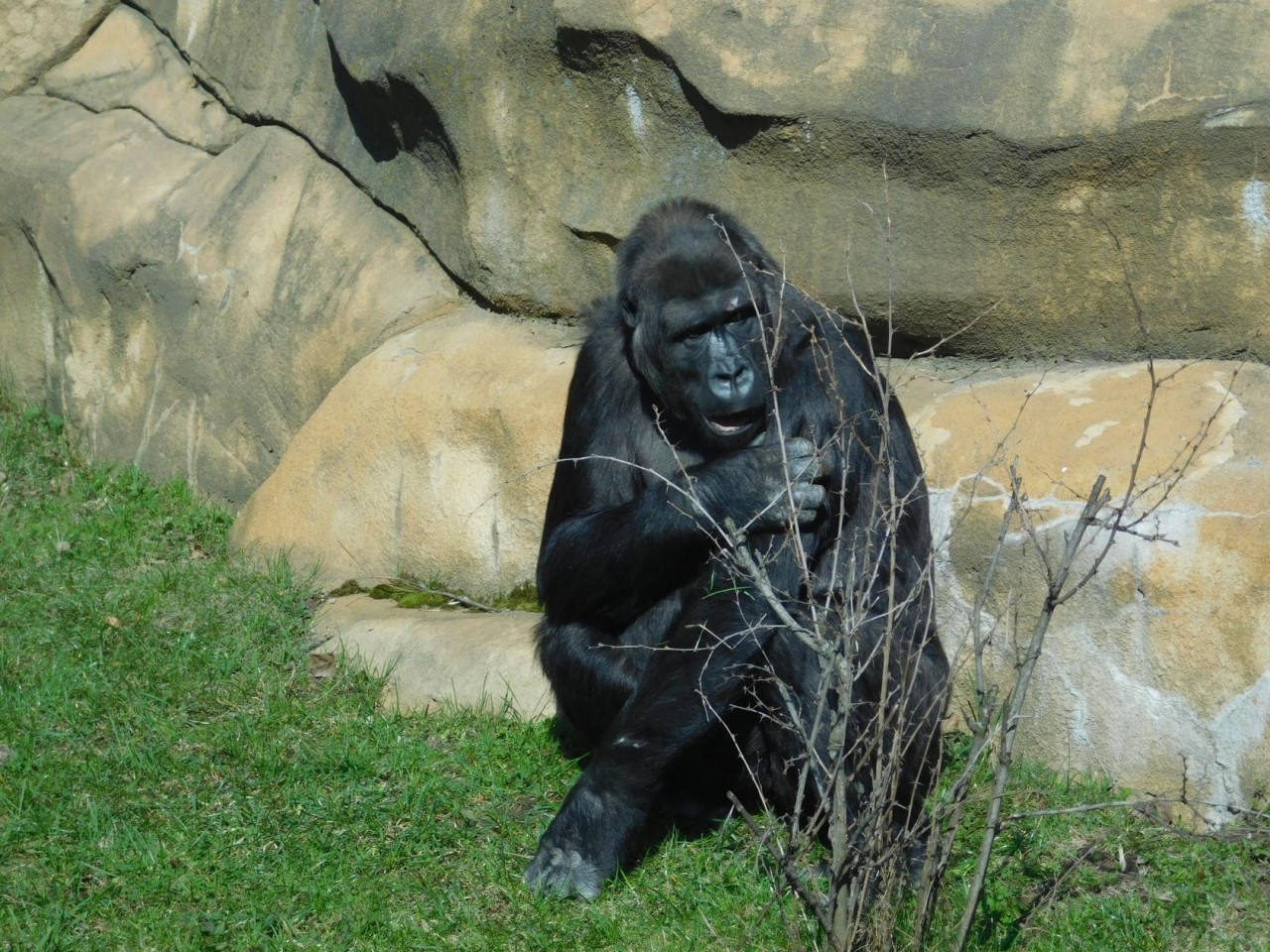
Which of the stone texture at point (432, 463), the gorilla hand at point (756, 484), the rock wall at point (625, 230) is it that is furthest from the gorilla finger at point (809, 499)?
the stone texture at point (432, 463)

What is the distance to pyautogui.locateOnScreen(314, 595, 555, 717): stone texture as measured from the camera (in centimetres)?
558

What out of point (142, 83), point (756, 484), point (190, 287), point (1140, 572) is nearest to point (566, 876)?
point (756, 484)

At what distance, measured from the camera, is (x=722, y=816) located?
4.84m

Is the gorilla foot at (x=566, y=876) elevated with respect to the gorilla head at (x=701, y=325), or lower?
lower

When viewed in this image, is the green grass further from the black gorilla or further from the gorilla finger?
the gorilla finger

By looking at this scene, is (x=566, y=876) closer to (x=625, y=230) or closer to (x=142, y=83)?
(x=625, y=230)

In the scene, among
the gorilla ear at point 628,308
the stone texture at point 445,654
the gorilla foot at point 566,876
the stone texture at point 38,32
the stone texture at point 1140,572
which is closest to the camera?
the gorilla foot at point 566,876

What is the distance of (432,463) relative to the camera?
21.4 feet

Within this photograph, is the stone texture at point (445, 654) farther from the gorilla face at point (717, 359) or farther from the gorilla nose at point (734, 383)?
the gorilla nose at point (734, 383)

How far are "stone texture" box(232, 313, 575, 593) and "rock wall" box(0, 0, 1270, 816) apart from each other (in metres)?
0.02

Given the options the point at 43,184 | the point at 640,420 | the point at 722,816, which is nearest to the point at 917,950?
the point at 722,816

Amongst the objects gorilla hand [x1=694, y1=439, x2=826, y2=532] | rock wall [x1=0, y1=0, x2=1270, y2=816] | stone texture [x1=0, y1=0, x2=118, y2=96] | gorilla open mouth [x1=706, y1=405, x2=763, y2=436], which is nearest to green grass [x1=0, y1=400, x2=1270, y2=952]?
rock wall [x1=0, y1=0, x2=1270, y2=816]

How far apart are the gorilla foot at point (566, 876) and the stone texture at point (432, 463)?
1.98 m

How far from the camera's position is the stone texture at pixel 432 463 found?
628cm
